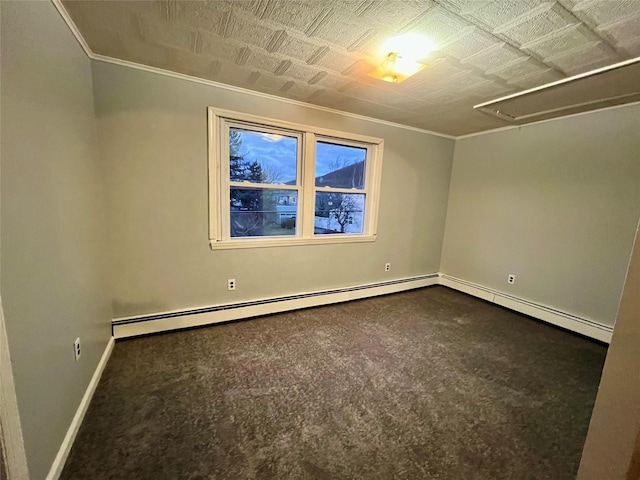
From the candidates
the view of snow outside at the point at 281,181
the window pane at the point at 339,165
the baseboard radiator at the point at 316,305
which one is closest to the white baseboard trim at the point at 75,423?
the baseboard radiator at the point at 316,305

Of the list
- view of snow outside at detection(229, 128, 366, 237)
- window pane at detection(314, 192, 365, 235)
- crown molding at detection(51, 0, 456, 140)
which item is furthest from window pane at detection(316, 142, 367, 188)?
crown molding at detection(51, 0, 456, 140)

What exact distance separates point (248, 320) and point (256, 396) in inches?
46.6

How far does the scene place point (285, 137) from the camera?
9.85 ft

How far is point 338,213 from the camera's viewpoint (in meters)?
3.54

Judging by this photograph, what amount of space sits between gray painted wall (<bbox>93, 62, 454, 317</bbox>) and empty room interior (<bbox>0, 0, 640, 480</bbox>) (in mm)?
19

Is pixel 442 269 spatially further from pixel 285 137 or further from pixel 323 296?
pixel 285 137

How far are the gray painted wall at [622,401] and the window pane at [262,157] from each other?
278 centimetres

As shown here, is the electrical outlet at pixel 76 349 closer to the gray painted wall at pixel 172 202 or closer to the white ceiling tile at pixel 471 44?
the gray painted wall at pixel 172 202

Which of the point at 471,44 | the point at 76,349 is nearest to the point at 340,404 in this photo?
the point at 76,349

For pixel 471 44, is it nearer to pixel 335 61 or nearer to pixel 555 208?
pixel 335 61

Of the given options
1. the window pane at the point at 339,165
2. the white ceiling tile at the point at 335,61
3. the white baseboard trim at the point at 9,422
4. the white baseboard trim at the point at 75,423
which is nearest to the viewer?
the white baseboard trim at the point at 9,422

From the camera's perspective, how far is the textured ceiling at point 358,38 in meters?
1.46

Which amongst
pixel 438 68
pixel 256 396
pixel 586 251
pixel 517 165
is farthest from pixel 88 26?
pixel 586 251

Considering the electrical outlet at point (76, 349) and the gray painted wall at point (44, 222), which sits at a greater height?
the gray painted wall at point (44, 222)
